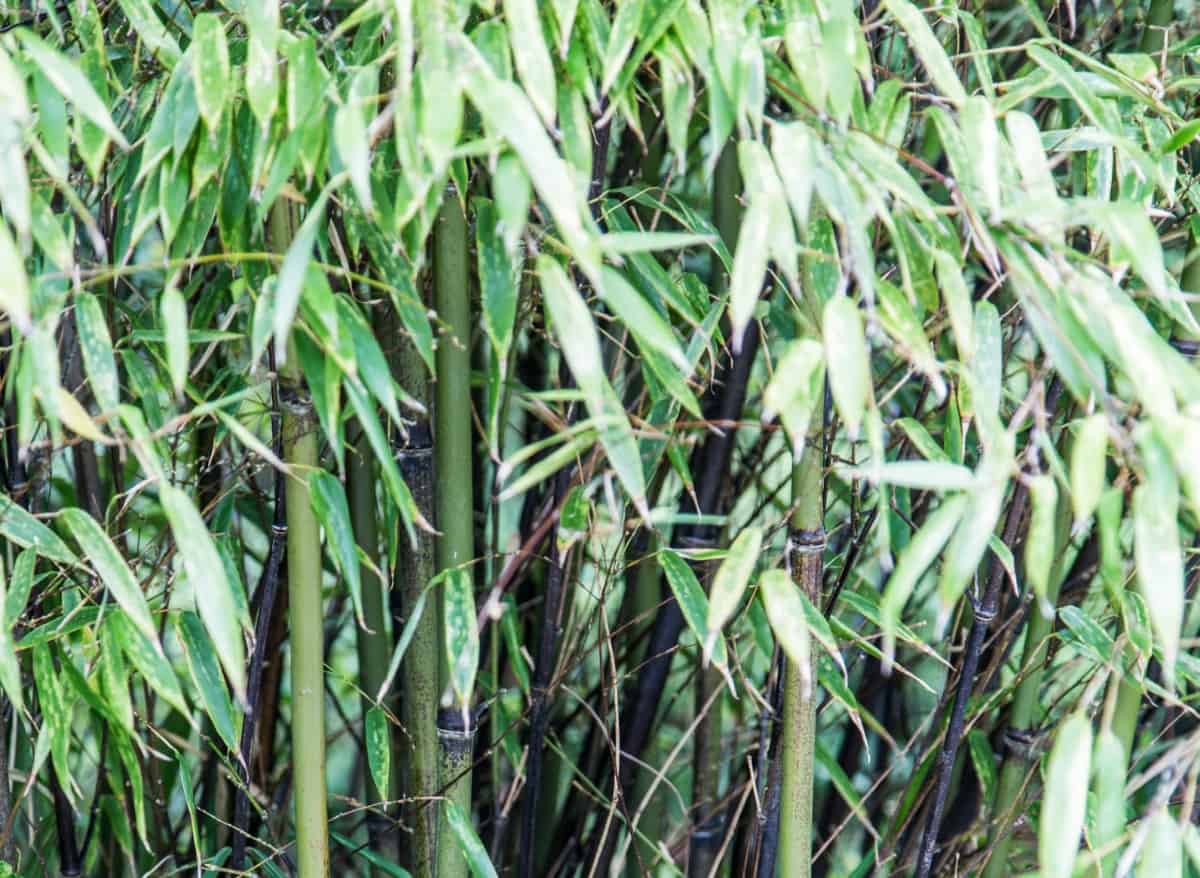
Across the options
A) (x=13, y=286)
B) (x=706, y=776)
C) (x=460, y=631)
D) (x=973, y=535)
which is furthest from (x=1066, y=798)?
(x=706, y=776)

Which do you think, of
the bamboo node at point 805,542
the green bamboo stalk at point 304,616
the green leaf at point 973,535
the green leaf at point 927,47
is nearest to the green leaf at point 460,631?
the green bamboo stalk at point 304,616

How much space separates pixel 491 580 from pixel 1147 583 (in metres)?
0.71

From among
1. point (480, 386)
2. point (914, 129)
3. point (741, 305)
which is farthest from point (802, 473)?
point (914, 129)

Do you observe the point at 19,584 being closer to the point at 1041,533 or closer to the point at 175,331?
the point at 175,331

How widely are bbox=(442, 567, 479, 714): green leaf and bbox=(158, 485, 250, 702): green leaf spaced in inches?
6.2

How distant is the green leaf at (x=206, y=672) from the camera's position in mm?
858

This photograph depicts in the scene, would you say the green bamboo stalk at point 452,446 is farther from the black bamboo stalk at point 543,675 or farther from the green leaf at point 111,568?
the green leaf at point 111,568

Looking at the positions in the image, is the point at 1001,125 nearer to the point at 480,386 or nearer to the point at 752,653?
the point at 480,386

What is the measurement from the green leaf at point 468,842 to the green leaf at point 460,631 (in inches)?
6.1

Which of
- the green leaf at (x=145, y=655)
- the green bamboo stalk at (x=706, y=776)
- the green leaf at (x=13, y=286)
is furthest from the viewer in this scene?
the green bamboo stalk at (x=706, y=776)

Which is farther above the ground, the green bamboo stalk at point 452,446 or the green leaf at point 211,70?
the green leaf at point 211,70

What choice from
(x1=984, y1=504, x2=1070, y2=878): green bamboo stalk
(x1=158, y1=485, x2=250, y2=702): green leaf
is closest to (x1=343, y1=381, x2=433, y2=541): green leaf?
(x1=158, y1=485, x2=250, y2=702): green leaf

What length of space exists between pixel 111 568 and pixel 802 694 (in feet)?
1.55

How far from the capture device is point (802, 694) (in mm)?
864
